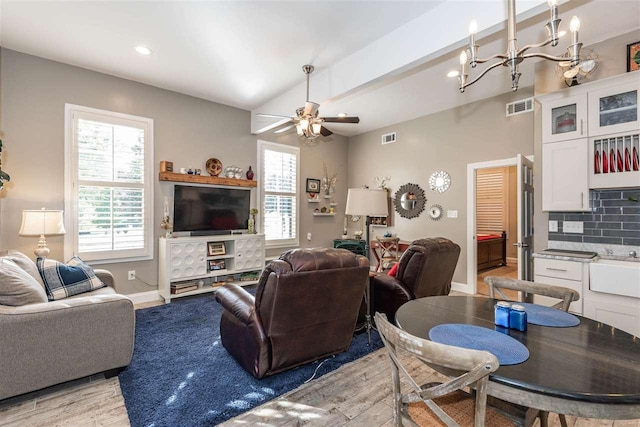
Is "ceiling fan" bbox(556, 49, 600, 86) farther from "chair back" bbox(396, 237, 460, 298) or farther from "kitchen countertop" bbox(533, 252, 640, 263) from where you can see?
"chair back" bbox(396, 237, 460, 298)

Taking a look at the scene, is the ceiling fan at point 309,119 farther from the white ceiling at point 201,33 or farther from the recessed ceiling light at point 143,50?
the recessed ceiling light at point 143,50

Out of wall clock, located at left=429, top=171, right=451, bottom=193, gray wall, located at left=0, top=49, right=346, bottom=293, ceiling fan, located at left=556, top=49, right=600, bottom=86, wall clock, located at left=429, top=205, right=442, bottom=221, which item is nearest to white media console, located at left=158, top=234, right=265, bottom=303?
gray wall, located at left=0, top=49, right=346, bottom=293

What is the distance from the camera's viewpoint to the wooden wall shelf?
14.2 feet

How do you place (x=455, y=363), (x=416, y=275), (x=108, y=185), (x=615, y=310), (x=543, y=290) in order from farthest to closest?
(x=108, y=185) < (x=416, y=275) < (x=615, y=310) < (x=543, y=290) < (x=455, y=363)

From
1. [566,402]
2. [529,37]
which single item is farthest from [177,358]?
[529,37]

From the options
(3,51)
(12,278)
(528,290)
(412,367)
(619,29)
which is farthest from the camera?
(3,51)

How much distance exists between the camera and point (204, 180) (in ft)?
15.1

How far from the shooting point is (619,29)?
288 centimetres

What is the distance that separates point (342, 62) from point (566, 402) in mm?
3602

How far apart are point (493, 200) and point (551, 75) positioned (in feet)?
17.3

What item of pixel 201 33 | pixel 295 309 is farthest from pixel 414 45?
pixel 295 309

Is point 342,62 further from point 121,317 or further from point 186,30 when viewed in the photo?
point 121,317

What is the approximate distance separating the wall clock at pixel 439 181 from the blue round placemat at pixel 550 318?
3.90 m

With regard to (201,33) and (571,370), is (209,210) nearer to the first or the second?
(201,33)
